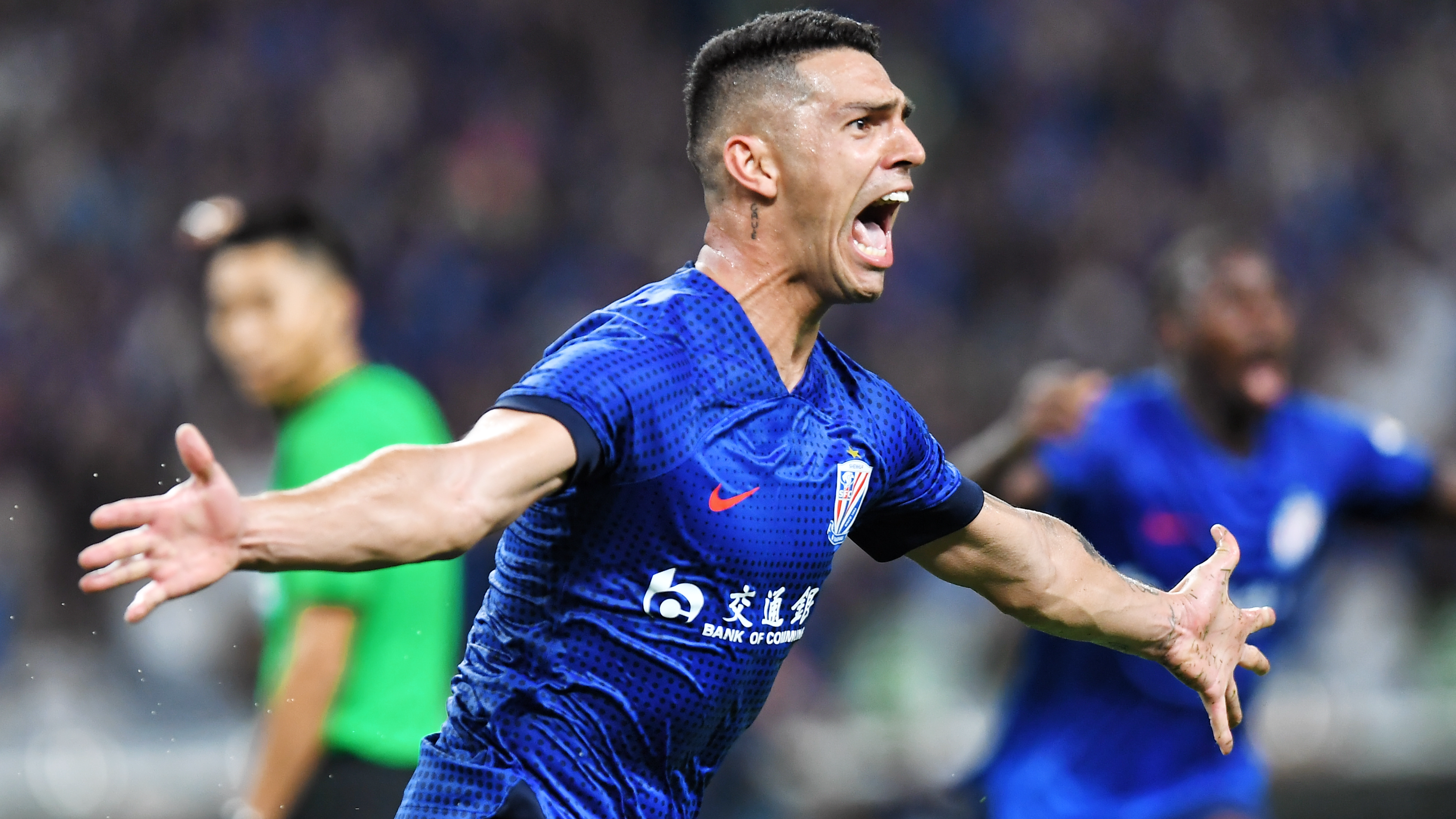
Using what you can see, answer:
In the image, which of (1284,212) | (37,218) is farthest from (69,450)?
(1284,212)

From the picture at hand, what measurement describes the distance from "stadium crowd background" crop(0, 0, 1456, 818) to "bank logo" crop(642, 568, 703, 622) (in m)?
3.82

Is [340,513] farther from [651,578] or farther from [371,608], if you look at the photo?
[371,608]

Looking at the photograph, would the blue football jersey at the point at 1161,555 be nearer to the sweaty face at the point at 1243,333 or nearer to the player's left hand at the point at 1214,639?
the sweaty face at the point at 1243,333

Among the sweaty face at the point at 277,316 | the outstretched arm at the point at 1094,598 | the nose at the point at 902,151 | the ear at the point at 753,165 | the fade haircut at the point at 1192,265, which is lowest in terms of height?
the sweaty face at the point at 277,316

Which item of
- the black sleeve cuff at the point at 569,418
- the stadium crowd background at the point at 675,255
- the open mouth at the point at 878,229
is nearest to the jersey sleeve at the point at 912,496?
the open mouth at the point at 878,229

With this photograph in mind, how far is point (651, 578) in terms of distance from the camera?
2840 mm

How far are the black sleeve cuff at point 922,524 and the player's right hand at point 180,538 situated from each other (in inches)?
61.4

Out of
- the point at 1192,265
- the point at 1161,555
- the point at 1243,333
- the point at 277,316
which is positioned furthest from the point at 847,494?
the point at 1192,265

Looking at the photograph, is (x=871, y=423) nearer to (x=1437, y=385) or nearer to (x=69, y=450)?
(x=69, y=450)

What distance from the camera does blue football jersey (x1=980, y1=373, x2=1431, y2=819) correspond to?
5430 millimetres

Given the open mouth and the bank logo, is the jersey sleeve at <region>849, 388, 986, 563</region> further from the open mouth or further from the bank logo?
the bank logo

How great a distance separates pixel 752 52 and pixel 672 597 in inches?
43.9

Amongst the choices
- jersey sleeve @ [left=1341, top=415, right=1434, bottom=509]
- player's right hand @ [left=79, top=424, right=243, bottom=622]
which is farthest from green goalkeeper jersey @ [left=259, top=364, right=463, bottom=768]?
jersey sleeve @ [left=1341, top=415, right=1434, bottom=509]

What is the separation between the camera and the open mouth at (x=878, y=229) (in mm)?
3178
